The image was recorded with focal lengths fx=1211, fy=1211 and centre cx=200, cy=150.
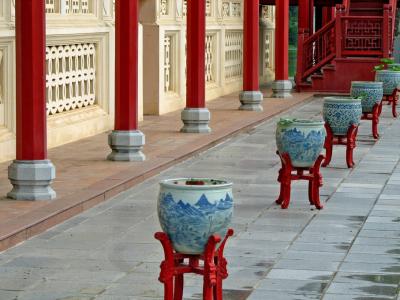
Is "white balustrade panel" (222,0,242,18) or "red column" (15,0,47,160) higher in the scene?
"white balustrade panel" (222,0,242,18)

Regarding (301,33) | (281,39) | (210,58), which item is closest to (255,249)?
(281,39)

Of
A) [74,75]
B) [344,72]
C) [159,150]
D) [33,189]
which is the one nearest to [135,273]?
[33,189]

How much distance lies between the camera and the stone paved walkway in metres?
8.28

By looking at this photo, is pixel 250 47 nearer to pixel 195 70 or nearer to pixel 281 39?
A: pixel 281 39

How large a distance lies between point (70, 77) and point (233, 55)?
11126 millimetres

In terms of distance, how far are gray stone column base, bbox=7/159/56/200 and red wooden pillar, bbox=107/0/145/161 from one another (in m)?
3.08

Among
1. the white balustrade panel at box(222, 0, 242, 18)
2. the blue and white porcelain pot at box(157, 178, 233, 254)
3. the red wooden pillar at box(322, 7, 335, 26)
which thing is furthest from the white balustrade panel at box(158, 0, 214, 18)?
the blue and white porcelain pot at box(157, 178, 233, 254)

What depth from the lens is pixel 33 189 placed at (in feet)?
37.3

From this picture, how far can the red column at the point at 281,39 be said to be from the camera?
81.6 ft

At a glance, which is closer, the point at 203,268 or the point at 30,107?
the point at 203,268

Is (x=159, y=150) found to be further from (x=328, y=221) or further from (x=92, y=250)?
(x=92, y=250)

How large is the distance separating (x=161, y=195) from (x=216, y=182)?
38 cm

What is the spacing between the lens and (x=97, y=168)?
45.4 feet

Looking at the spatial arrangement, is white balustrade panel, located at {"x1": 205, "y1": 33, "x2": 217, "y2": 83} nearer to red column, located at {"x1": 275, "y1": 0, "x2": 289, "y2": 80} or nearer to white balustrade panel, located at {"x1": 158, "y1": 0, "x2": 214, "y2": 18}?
red column, located at {"x1": 275, "y1": 0, "x2": 289, "y2": 80}
